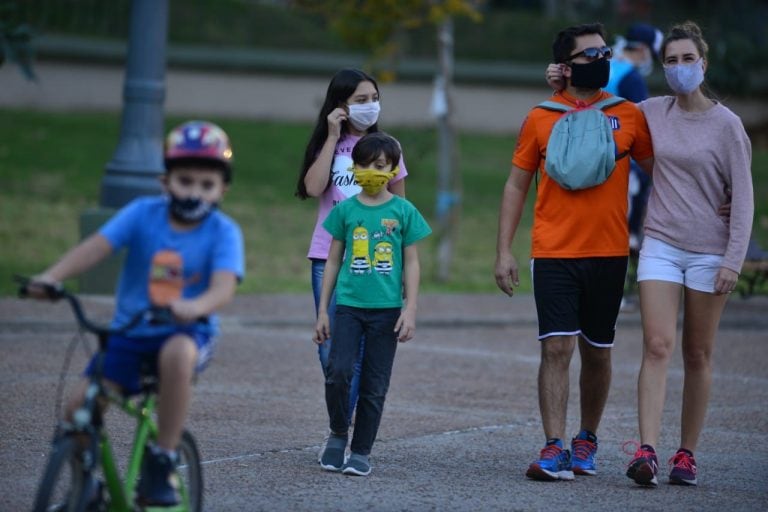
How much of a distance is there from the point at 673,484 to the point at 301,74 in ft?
81.7

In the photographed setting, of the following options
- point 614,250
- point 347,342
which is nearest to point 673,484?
point 614,250

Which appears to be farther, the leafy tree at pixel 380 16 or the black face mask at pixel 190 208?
the leafy tree at pixel 380 16

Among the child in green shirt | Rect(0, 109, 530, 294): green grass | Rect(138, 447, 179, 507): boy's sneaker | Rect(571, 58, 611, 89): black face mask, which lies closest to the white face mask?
the child in green shirt

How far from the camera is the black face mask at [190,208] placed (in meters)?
5.05

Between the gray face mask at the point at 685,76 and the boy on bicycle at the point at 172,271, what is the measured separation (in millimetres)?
2569

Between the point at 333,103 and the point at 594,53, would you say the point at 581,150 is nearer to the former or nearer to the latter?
the point at 594,53

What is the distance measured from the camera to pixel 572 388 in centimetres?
995

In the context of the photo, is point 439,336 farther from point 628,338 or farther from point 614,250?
point 614,250

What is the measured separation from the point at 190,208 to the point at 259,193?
58.5 feet

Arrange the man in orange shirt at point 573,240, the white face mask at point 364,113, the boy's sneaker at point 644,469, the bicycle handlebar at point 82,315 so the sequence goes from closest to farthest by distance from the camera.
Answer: the bicycle handlebar at point 82,315 < the boy's sneaker at point 644,469 < the man in orange shirt at point 573,240 < the white face mask at point 364,113

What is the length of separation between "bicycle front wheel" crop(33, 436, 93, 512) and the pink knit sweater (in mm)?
3187

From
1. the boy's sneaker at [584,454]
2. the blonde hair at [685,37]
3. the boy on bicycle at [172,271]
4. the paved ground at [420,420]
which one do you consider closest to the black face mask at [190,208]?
the boy on bicycle at [172,271]

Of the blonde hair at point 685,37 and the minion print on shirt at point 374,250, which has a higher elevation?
the blonde hair at point 685,37

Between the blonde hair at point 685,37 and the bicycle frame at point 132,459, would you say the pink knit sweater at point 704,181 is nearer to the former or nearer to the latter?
the blonde hair at point 685,37
